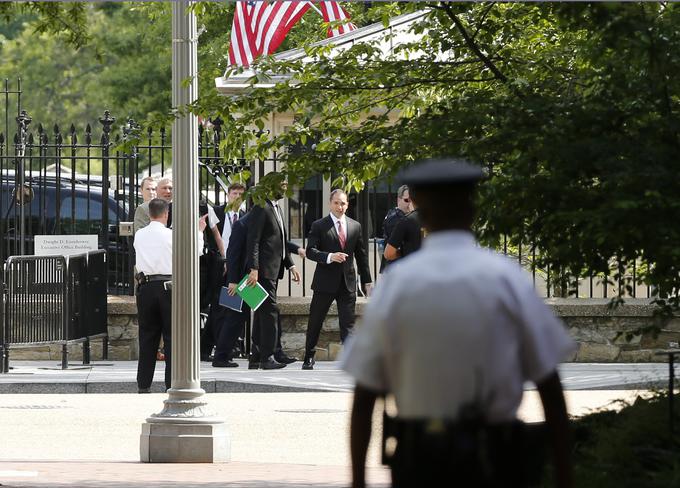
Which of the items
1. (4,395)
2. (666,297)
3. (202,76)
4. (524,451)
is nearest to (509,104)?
(666,297)

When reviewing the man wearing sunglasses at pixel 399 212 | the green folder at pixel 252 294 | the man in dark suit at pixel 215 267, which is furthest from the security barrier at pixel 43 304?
the man wearing sunglasses at pixel 399 212

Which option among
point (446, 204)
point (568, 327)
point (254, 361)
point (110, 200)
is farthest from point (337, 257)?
point (446, 204)

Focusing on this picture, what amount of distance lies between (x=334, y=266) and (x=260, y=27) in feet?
13.4

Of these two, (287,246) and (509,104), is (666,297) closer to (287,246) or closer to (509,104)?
(509,104)

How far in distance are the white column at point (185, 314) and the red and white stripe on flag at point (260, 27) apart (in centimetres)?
825

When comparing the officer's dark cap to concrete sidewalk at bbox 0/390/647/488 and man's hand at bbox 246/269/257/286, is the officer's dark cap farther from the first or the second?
man's hand at bbox 246/269/257/286

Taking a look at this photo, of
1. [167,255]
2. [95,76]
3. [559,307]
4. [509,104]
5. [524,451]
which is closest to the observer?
[524,451]

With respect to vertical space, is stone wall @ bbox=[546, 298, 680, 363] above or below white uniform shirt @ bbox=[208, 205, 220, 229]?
below

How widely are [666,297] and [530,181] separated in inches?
47.2

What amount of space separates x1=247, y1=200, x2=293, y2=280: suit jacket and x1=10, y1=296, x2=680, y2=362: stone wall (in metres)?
1.05

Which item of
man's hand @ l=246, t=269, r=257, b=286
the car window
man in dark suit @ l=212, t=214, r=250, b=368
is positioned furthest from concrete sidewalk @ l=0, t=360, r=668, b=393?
the car window

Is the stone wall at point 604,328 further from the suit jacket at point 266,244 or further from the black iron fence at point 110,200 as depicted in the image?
the suit jacket at point 266,244

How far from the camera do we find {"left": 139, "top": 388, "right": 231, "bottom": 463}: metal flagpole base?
10562 mm

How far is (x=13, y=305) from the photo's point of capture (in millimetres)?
16531
